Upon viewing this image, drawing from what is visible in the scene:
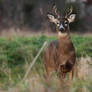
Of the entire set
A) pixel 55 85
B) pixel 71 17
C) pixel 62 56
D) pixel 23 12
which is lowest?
pixel 23 12

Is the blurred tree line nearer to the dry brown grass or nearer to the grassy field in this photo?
the grassy field

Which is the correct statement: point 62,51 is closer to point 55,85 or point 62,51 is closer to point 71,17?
point 71,17

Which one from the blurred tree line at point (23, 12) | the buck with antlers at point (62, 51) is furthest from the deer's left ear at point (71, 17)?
the blurred tree line at point (23, 12)

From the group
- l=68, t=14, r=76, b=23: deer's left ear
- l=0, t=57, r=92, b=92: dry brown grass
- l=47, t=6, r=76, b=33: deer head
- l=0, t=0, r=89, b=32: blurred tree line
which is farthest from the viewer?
l=0, t=0, r=89, b=32: blurred tree line

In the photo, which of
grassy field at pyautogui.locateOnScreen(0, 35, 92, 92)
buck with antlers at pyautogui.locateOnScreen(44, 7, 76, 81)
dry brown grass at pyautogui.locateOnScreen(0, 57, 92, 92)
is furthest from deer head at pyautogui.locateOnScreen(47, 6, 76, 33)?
dry brown grass at pyautogui.locateOnScreen(0, 57, 92, 92)

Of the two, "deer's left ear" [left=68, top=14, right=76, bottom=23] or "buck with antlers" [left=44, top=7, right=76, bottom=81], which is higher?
"deer's left ear" [left=68, top=14, right=76, bottom=23]

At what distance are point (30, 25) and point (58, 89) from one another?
2544 cm

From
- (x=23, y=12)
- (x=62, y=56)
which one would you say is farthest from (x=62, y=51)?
(x=23, y=12)

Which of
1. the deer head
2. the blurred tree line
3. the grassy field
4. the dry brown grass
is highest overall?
the deer head

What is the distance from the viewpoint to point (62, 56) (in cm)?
732

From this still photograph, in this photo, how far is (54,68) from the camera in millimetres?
7570

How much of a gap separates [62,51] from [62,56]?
0.37ft

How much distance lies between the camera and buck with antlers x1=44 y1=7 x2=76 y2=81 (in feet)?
23.6

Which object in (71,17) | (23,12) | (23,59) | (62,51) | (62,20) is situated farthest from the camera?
(23,12)
